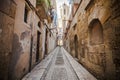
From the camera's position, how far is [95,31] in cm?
495

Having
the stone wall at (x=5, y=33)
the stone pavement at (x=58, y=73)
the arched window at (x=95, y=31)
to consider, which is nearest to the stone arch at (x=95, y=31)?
the arched window at (x=95, y=31)

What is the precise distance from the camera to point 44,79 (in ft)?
13.6

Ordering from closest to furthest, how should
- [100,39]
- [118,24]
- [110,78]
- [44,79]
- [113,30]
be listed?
1. [118,24]
2. [113,30]
3. [110,78]
4. [44,79]
5. [100,39]

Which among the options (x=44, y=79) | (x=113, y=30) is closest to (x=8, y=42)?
(x=44, y=79)

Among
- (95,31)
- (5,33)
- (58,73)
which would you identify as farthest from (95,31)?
(5,33)

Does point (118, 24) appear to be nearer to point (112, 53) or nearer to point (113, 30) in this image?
point (113, 30)

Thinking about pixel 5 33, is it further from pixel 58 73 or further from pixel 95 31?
pixel 95 31

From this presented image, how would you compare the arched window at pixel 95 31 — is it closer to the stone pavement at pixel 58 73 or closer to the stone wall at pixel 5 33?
the stone pavement at pixel 58 73

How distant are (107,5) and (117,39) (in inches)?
43.1

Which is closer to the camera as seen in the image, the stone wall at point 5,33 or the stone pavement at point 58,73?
the stone wall at point 5,33

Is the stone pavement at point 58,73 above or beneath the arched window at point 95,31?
beneath

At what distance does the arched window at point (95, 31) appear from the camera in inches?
178

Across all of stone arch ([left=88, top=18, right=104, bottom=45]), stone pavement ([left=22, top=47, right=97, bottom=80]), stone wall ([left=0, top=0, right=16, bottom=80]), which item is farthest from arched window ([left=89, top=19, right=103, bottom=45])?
stone wall ([left=0, top=0, right=16, bottom=80])

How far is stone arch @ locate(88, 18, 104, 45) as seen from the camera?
14.8ft
